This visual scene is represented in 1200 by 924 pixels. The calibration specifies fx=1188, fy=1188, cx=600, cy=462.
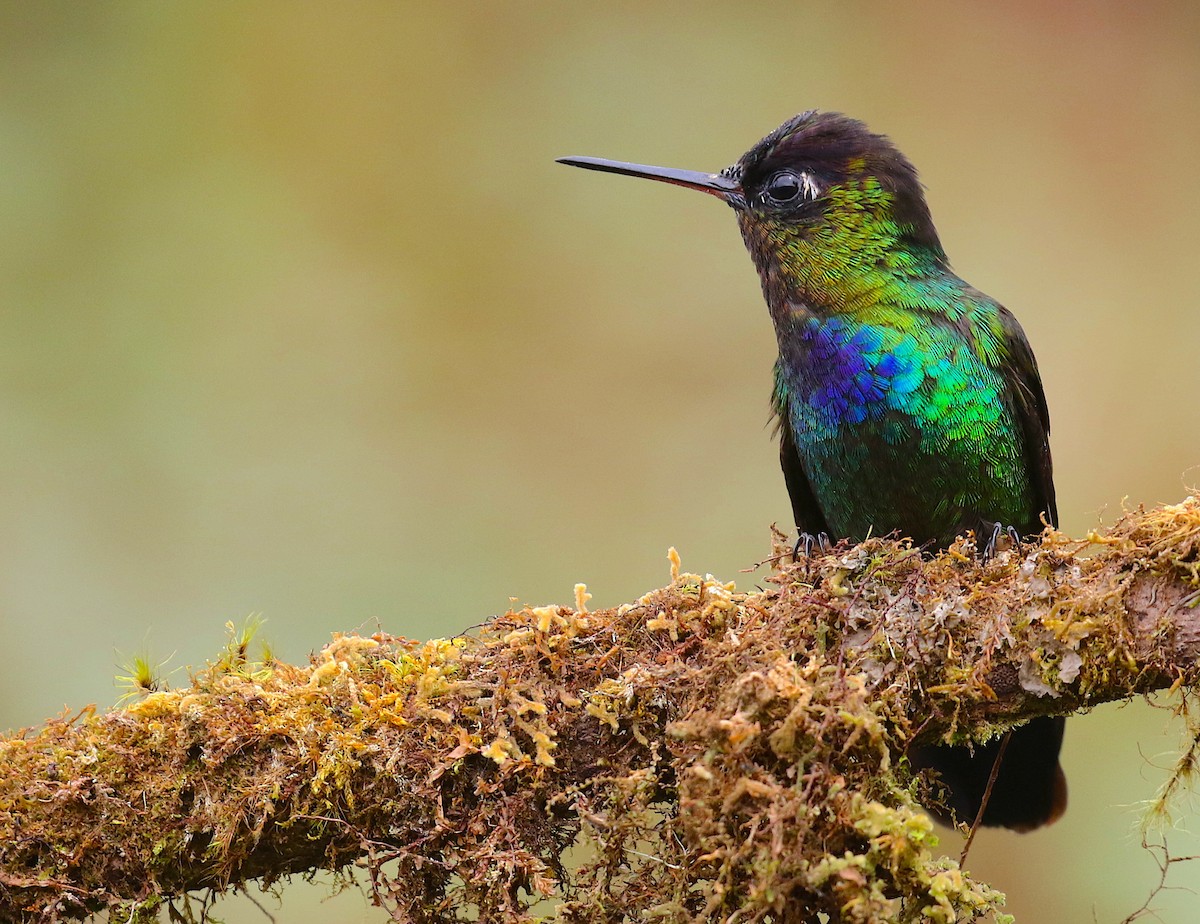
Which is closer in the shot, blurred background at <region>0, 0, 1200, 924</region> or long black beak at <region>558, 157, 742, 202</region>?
long black beak at <region>558, 157, 742, 202</region>

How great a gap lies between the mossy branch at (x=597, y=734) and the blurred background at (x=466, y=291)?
2274 mm

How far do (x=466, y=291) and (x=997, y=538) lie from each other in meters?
3.59

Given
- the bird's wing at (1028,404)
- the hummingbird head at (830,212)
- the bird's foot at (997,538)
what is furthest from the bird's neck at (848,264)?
the bird's foot at (997,538)

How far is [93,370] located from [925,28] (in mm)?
4733

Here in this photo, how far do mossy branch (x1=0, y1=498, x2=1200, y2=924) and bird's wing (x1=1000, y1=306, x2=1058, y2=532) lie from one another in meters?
1.00

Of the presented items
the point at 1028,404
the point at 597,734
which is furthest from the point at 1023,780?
the point at 597,734

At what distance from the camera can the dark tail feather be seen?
2.75 meters

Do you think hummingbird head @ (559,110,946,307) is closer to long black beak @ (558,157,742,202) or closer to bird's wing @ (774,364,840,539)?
long black beak @ (558,157,742,202)

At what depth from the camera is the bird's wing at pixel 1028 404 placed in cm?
305

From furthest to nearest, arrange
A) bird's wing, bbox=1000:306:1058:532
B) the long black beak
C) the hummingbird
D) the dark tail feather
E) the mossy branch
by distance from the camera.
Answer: the long black beak → bird's wing, bbox=1000:306:1058:532 → the hummingbird → the dark tail feather → the mossy branch

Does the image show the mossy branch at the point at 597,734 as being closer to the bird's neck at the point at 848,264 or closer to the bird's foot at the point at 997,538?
the bird's foot at the point at 997,538

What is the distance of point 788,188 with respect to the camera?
3.32 metres

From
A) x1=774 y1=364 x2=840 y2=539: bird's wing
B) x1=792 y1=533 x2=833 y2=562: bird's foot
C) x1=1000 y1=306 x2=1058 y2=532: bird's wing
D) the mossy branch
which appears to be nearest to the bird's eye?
x1=774 y1=364 x2=840 y2=539: bird's wing

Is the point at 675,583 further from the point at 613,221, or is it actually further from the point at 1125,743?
the point at 613,221
